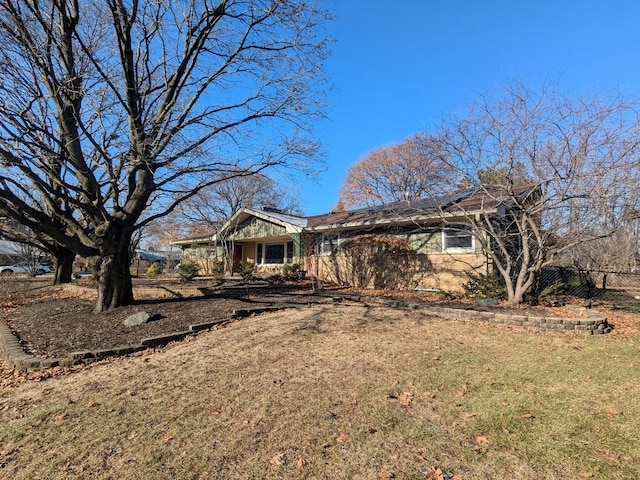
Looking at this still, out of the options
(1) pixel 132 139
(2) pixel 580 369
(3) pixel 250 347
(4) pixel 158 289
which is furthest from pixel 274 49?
(2) pixel 580 369

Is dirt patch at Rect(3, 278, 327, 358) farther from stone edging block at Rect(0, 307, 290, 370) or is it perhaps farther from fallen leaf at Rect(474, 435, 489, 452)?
fallen leaf at Rect(474, 435, 489, 452)

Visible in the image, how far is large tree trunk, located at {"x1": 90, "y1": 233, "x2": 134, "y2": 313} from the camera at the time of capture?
859 centimetres

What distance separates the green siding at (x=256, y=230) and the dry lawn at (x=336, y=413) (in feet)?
42.6

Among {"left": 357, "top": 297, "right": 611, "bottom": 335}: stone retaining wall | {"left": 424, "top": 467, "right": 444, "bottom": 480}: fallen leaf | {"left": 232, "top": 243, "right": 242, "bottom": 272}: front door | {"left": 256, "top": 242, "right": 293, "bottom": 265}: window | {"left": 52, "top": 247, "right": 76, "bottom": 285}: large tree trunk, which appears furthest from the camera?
{"left": 232, "top": 243, "right": 242, "bottom": 272}: front door

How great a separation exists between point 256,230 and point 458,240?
1175cm

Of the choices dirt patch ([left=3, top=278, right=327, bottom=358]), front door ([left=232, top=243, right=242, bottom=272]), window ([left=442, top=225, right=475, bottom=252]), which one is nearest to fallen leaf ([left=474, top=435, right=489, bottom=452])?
dirt patch ([left=3, top=278, right=327, bottom=358])

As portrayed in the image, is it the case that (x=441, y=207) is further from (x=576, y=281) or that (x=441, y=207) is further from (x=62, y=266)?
(x=62, y=266)

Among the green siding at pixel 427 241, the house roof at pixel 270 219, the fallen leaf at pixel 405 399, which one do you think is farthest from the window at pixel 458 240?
the fallen leaf at pixel 405 399

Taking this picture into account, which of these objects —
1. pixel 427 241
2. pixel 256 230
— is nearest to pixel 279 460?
pixel 427 241

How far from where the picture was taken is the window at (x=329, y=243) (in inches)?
619

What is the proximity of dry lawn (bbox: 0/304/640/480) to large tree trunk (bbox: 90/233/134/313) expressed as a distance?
12.2ft

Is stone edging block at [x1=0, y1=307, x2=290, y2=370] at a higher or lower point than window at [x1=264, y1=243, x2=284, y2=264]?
lower

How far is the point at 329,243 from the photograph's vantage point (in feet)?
52.7

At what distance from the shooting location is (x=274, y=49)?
31.0 feet
